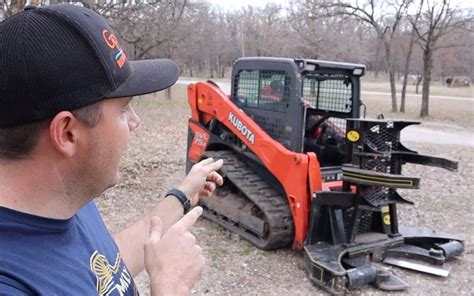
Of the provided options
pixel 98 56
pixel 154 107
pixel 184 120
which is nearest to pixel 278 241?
pixel 98 56

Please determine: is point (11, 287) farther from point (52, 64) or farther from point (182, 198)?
point (182, 198)

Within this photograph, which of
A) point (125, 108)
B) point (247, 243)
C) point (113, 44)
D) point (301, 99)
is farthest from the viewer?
point (247, 243)

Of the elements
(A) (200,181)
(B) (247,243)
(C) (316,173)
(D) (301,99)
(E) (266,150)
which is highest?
(D) (301,99)

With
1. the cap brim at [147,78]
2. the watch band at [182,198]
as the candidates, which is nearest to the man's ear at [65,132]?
the cap brim at [147,78]

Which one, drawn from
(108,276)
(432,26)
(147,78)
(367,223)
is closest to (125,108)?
(147,78)

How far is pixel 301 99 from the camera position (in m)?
4.97

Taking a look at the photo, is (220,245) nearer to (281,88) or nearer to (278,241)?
(278,241)

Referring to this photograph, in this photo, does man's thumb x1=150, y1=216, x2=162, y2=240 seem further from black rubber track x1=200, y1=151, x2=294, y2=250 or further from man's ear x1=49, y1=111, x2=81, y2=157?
black rubber track x1=200, y1=151, x2=294, y2=250

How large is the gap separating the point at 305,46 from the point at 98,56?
2619 cm

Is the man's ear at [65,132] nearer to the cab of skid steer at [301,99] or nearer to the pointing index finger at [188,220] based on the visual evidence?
the pointing index finger at [188,220]

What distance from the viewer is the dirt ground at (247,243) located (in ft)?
14.7

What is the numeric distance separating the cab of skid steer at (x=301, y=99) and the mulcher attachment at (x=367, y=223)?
2.28 feet

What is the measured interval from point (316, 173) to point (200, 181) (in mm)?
2748

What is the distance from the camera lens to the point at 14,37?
1108mm
